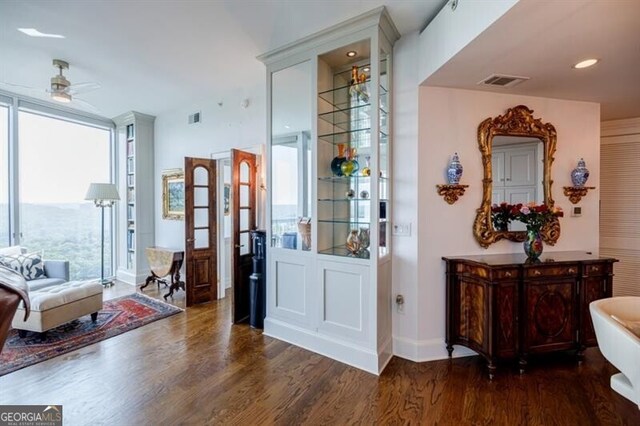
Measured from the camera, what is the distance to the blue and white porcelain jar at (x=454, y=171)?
2.80 meters

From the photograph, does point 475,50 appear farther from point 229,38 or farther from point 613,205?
point 613,205

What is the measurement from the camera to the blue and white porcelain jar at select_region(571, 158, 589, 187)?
3.09 meters

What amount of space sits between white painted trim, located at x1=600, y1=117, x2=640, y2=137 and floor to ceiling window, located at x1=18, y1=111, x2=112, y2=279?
7.98 meters

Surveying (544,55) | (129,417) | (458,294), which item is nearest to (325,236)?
(458,294)

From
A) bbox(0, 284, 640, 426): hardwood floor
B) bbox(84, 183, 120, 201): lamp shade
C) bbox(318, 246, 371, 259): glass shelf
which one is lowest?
bbox(0, 284, 640, 426): hardwood floor

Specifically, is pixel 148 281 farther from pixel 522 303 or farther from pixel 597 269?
pixel 597 269

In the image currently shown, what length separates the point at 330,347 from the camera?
286 centimetres

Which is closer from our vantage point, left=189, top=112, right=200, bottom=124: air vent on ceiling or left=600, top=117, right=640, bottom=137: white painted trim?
left=600, top=117, right=640, bottom=137: white painted trim

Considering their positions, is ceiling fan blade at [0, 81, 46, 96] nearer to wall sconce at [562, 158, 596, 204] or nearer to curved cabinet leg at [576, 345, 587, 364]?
wall sconce at [562, 158, 596, 204]

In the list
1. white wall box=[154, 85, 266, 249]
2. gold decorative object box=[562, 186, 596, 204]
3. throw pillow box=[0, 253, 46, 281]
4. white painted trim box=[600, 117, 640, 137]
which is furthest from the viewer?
white wall box=[154, 85, 266, 249]

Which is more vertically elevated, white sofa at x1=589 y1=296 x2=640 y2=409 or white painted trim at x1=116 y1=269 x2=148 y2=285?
white sofa at x1=589 y1=296 x2=640 y2=409

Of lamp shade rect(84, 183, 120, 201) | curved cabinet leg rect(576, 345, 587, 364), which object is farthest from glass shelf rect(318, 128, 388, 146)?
lamp shade rect(84, 183, 120, 201)

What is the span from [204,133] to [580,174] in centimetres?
487

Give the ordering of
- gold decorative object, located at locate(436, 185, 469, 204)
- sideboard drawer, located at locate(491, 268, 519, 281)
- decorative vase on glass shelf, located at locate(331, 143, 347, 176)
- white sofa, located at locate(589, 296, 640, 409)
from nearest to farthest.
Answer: white sofa, located at locate(589, 296, 640, 409), sideboard drawer, located at locate(491, 268, 519, 281), gold decorative object, located at locate(436, 185, 469, 204), decorative vase on glass shelf, located at locate(331, 143, 347, 176)
